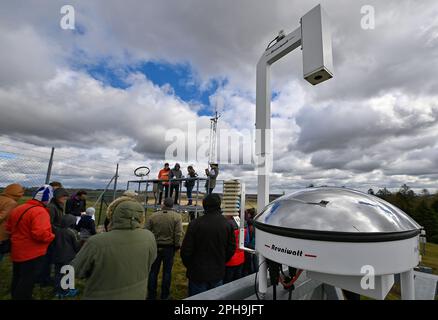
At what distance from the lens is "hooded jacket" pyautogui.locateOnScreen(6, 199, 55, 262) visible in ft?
10.9

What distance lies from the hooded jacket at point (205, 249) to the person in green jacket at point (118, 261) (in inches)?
42.4

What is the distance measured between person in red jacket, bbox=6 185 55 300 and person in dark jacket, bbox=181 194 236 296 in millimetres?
2216

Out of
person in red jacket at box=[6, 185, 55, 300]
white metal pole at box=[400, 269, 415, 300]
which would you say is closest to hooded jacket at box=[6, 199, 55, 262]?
person in red jacket at box=[6, 185, 55, 300]

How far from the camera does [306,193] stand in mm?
1904

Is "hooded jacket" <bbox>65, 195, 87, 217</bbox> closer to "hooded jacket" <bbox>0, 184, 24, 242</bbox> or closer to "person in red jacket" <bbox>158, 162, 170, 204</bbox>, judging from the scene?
"hooded jacket" <bbox>0, 184, 24, 242</bbox>

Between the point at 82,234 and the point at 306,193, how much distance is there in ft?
19.7

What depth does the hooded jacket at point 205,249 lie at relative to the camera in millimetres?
3355

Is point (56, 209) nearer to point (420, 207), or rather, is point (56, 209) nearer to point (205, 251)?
point (205, 251)

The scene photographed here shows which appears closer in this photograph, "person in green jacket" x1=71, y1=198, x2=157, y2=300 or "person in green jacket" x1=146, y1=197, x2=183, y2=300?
"person in green jacket" x1=71, y1=198, x2=157, y2=300

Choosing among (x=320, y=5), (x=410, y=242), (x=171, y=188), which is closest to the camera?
(x=410, y=242)

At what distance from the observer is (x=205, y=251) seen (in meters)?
3.36

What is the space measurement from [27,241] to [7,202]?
108cm
